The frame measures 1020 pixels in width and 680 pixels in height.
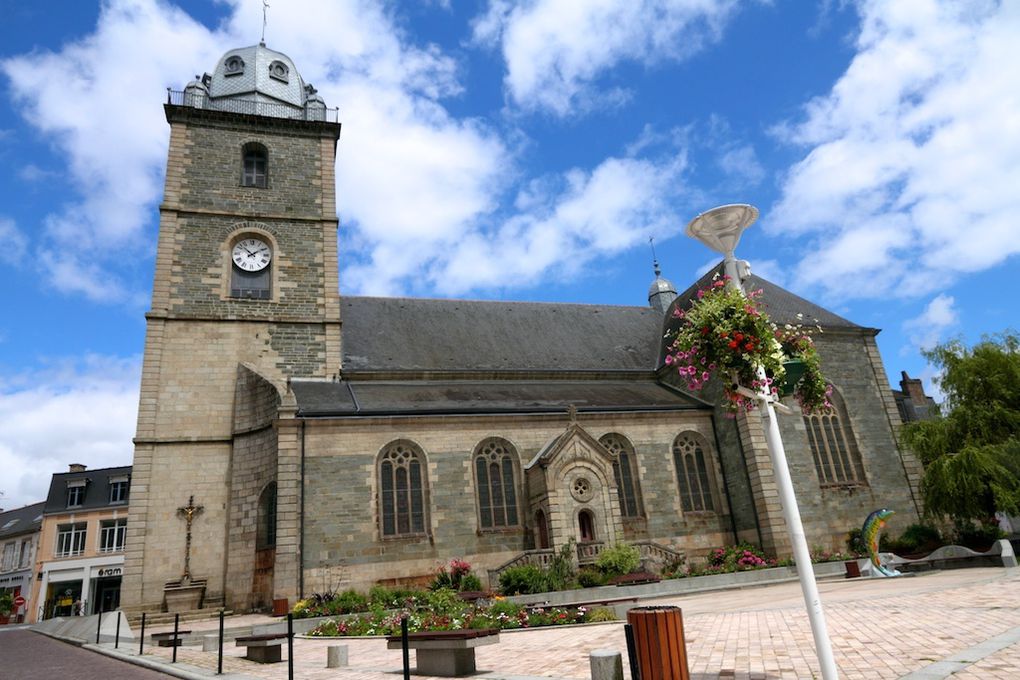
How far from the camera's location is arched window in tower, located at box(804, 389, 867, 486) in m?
23.1

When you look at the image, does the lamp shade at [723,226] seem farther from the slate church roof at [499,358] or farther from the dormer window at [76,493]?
the dormer window at [76,493]

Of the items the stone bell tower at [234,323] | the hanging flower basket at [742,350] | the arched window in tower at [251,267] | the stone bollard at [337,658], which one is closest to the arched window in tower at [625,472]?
the stone bell tower at [234,323]

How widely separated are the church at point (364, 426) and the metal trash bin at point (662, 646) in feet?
43.7

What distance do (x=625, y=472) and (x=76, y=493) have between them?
40.1m

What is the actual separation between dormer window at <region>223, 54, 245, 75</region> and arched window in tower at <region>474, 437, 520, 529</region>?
19.7 metres

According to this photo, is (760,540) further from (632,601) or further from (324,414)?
(324,414)

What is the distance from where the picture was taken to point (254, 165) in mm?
26594

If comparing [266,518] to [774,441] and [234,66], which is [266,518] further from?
[234,66]

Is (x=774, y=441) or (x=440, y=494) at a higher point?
(x=440, y=494)

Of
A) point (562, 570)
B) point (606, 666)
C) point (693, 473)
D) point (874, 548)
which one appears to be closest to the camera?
point (606, 666)

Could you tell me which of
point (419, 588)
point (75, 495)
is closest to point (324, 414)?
point (419, 588)

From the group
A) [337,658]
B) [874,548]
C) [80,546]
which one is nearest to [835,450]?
[874,548]

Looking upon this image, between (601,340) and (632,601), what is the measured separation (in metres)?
17.2

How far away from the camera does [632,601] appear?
1339 centimetres
